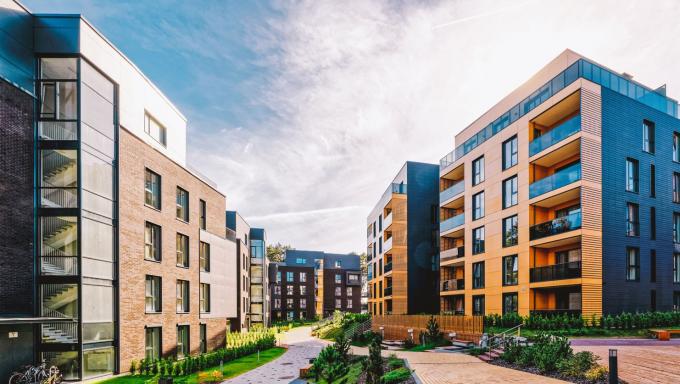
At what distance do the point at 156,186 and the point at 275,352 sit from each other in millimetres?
14306

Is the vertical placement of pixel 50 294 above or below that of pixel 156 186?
below

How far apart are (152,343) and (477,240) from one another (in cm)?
2282

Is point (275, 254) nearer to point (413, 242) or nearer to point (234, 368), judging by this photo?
point (413, 242)

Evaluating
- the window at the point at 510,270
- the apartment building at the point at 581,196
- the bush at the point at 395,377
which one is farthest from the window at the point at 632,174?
the bush at the point at 395,377

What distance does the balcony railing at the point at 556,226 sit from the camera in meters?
22.0

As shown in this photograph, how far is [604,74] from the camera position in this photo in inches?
907

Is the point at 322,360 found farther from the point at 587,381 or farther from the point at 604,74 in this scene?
the point at 604,74

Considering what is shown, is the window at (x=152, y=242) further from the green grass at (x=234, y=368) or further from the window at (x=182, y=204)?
the green grass at (x=234, y=368)

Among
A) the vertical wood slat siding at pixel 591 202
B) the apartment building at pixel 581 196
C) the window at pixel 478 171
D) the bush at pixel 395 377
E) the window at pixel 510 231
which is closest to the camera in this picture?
the bush at pixel 395 377

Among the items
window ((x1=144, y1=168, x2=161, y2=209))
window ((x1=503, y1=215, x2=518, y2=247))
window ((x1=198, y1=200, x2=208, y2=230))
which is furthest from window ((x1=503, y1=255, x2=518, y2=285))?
window ((x1=144, y1=168, x2=161, y2=209))

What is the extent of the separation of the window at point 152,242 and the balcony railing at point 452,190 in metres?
23.2

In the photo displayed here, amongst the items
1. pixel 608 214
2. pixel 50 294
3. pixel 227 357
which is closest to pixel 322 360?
pixel 227 357

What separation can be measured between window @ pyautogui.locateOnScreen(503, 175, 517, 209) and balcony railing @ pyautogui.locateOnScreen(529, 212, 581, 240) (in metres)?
2.89

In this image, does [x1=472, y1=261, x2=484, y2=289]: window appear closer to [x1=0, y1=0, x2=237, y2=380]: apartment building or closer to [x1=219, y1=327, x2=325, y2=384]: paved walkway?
[x1=219, y1=327, x2=325, y2=384]: paved walkway
